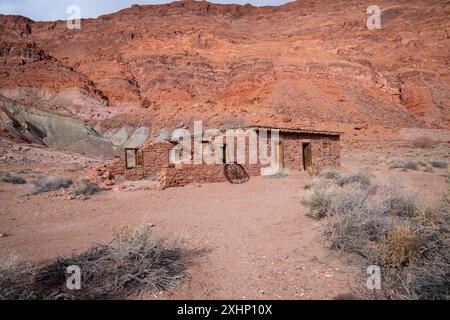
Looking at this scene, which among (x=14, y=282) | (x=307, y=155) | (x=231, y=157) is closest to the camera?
(x=14, y=282)

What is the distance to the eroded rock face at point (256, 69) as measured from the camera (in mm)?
37469

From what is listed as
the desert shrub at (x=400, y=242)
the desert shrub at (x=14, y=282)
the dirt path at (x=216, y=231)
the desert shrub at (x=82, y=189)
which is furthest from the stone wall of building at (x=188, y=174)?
the desert shrub at (x=14, y=282)

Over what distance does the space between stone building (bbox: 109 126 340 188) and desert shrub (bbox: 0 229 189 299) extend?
284 inches

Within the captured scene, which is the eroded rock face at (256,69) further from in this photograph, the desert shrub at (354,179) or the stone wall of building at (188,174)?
the desert shrub at (354,179)

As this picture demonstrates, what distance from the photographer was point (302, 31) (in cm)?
6359

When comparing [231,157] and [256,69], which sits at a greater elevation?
[256,69]

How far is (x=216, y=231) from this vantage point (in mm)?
5785

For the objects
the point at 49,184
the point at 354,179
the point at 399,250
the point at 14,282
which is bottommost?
the point at 49,184

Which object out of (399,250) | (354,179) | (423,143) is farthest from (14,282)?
(423,143)

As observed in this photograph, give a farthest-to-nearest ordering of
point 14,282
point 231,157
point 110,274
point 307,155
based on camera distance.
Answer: point 307,155 → point 231,157 → point 110,274 → point 14,282

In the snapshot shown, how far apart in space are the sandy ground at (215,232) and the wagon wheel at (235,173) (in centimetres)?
139

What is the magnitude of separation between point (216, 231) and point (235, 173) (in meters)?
7.16

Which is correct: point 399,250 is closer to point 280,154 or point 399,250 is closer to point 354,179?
point 354,179
